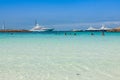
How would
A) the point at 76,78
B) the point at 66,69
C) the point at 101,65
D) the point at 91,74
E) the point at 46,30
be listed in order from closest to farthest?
the point at 76,78
the point at 91,74
the point at 66,69
the point at 101,65
the point at 46,30

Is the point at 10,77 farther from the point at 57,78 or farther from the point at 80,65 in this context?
the point at 80,65

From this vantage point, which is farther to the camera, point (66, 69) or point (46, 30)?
point (46, 30)

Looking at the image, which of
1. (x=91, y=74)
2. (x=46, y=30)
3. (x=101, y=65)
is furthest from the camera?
(x=46, y=30)

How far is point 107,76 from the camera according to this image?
7.84 m

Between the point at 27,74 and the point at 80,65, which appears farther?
the point at 80,65

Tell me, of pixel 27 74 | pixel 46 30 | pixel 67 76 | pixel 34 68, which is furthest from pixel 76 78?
pixel 46 30

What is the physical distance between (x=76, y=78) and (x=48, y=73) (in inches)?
46.4

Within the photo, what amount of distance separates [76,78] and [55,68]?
1.77 m

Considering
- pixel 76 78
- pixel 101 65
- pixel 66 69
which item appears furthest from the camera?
pixel 101 65

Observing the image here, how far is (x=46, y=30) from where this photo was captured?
116 metres

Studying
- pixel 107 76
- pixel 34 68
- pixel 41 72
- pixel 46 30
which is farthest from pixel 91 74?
pixel 46 30

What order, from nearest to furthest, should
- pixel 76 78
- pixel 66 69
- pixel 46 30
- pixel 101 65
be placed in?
pixel 76 78 < pixel 66 69 < pixel 101 65 < pixel 46 30

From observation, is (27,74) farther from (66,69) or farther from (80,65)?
(80,65)

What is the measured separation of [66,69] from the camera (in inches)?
358
